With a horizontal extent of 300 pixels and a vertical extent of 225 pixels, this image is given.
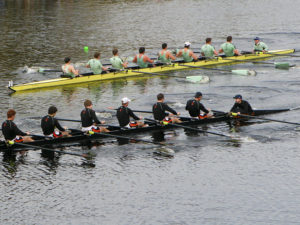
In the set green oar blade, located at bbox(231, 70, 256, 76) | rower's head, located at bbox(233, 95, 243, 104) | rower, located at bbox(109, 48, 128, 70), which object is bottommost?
rower's head, located at bbox(233, 95, 243, 104)

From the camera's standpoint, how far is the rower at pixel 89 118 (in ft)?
76.6

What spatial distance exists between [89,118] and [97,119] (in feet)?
1.26

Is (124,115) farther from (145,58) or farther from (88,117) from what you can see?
(145,58)

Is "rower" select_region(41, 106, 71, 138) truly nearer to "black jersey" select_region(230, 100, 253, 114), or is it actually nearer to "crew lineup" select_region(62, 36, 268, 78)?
"black jersey" select_region(230, 100, 253, 114)

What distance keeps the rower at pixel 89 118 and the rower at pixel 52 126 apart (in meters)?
0.85

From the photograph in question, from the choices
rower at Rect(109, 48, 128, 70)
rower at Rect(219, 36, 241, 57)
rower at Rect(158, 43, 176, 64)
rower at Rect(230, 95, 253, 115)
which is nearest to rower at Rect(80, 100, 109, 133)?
rower at Rect(230, 95, 253, 115)

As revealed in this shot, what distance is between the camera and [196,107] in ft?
83.4

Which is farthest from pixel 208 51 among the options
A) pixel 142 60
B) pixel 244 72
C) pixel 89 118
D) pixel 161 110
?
pixel 89 118

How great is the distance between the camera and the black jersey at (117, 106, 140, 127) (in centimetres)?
2416

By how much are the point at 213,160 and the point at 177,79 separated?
14.2 m

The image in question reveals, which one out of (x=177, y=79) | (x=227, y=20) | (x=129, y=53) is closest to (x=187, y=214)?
(x=177, y=79)

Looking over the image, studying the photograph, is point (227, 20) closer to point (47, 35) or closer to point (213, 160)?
point (47, 35)

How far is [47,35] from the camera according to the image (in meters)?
52.6

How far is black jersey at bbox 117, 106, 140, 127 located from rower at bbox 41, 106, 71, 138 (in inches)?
97.2
